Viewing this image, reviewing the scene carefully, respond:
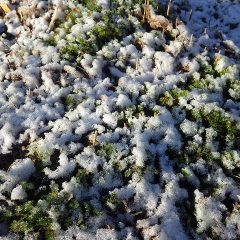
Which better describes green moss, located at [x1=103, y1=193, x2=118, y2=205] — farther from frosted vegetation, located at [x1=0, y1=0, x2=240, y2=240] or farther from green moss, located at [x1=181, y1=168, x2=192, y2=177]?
green moss, located at [x1=181, y1=168, x2=192, y2=177]

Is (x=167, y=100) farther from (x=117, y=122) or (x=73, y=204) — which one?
(x=73, y=204)

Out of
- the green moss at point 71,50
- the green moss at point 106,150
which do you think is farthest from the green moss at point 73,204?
the green moss at point 71,50

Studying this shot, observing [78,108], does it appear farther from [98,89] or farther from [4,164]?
[4,164]

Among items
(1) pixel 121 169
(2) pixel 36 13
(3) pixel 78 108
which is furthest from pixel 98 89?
(2) pixel 36 13

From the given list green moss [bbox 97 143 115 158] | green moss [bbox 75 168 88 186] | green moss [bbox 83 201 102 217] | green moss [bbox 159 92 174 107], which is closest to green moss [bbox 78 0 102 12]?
green moss [bbox 159 92 174 107]

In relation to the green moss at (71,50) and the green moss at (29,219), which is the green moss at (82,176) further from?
the green moss at (71,50)

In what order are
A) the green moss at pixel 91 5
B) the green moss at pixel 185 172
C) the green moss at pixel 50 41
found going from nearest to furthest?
the green moss at pixel 185 172, the green moss at pixel 50 41, the green moss at pixel 91 5

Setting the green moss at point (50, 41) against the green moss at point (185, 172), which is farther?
the green moss at point (50, 41)

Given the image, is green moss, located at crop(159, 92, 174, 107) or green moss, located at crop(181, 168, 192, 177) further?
green moss, located at crop(159, 92, 174, 107)

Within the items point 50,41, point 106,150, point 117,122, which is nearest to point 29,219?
point 106,150

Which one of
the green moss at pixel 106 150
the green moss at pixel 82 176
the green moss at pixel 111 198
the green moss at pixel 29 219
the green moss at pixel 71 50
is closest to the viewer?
the green moss at pixel 29 219
